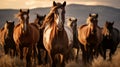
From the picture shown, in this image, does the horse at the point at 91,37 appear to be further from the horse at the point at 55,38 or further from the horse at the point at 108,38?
the horse at the point at 55,38

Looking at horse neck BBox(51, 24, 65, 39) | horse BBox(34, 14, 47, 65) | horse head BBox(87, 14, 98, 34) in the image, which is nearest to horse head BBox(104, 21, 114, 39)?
horse head BBox(87, 14, 98, 34)

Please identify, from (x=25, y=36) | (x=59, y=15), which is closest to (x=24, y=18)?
(x=25, y=36)

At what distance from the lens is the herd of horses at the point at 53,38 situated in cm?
629

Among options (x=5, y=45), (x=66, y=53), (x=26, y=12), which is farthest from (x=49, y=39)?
(x=5, y=45)

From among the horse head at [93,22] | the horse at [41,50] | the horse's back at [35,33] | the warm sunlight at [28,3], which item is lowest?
the horse at [41,50]

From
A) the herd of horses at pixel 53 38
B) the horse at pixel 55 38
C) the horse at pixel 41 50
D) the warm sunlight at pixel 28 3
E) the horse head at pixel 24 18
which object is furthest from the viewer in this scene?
the warm sunlight at pixel 28 3

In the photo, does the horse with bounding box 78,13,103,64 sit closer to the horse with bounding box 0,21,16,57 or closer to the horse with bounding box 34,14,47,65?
the horse with bounding box 34,14,47,65

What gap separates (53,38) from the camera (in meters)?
6.32

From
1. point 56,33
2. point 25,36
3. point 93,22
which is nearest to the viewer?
point 56,33

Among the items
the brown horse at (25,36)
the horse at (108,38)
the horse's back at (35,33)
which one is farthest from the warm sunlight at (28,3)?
the brown horse at (25,36)

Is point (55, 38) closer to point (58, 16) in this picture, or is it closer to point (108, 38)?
point (58, 16)

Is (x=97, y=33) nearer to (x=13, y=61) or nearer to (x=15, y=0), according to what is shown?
(x=13, y=61)

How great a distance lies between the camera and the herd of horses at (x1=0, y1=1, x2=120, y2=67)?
6.29 meters

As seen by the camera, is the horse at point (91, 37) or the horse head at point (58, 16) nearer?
the horse head at point (58, 16)
